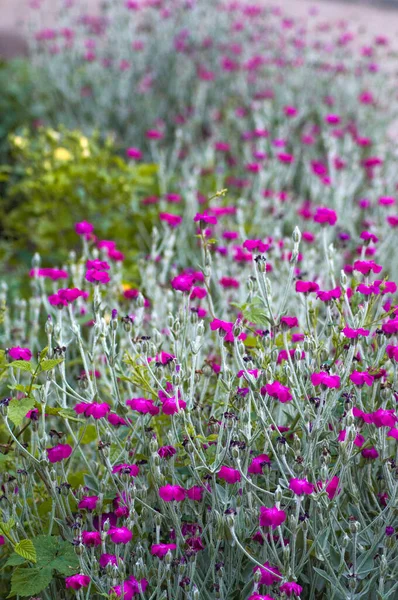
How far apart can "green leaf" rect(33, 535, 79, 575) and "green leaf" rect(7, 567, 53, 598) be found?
19mm

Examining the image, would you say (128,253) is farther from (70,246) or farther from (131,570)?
(131,570)

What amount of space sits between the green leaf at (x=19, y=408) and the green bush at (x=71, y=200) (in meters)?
2.25

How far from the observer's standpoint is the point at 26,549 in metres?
1.85

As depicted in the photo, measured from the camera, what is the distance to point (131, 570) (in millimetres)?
2053

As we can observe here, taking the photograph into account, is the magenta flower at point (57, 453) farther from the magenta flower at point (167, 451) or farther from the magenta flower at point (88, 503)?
the magenta flower at point (167, 451)

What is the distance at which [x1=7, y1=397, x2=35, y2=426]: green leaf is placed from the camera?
1856 mm

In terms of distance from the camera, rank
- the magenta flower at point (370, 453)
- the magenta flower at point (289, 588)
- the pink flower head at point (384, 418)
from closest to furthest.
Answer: the magenta flower at point (289, 588) < the pink flower head at point (384, 418) < the magenta flower at point (370, 453)

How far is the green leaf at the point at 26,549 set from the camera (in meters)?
1.83

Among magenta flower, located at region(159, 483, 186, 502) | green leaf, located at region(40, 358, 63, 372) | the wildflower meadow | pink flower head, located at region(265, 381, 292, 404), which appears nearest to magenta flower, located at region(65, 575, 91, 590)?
the wildflower meadow

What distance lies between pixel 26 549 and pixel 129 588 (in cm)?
26

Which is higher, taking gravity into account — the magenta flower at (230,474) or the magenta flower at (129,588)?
the magenta flower at (230,474)

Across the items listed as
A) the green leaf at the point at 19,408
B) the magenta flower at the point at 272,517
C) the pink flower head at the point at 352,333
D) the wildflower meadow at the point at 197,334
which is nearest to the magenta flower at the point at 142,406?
the wildflower meadow at the point at 197,334

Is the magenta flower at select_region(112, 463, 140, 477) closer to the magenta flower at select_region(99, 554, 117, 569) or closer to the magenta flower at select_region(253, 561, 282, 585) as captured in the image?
the magenta flower at select_region(99, 554, 117, 569)

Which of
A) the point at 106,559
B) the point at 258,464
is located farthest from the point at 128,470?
the point at 258,464
